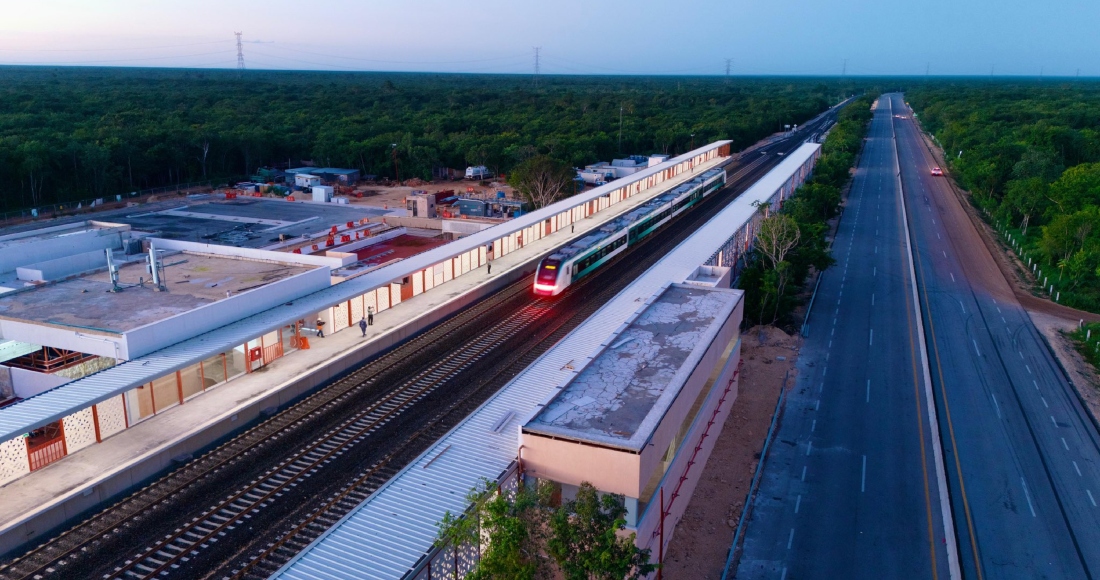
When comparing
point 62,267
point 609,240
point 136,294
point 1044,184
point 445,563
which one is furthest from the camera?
point 1044,184

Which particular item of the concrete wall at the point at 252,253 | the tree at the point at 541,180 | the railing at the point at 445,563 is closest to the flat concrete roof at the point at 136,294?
the concrete wall at the point at 252,253

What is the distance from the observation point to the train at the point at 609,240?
3872 centimetres

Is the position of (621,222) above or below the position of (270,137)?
below

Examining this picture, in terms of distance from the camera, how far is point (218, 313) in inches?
1059

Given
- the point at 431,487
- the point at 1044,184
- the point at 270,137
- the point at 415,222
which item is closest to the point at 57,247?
the point at 431,487

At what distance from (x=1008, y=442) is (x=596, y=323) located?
1493 cm

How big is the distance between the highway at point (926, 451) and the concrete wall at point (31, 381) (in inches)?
893

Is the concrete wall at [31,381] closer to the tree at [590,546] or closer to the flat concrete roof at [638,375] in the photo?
the flat concrete roof at [638,375]

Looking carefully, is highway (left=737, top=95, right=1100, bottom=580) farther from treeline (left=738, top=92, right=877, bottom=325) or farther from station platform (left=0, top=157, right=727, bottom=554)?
station platform (left=0, top=157, right=727, bottom=554)

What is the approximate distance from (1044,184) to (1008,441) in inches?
1780

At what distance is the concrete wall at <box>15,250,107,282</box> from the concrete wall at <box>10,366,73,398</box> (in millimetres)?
7046

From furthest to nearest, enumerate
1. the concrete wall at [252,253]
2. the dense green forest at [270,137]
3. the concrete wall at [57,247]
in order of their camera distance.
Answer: the dense green forest at [270,137] < the concrete wall at [252,253] < the concrete wall at [57,247]

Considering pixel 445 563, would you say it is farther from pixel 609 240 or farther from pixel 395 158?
pixel 395 158

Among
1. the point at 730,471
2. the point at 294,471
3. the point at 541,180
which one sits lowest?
the point at 730,471
